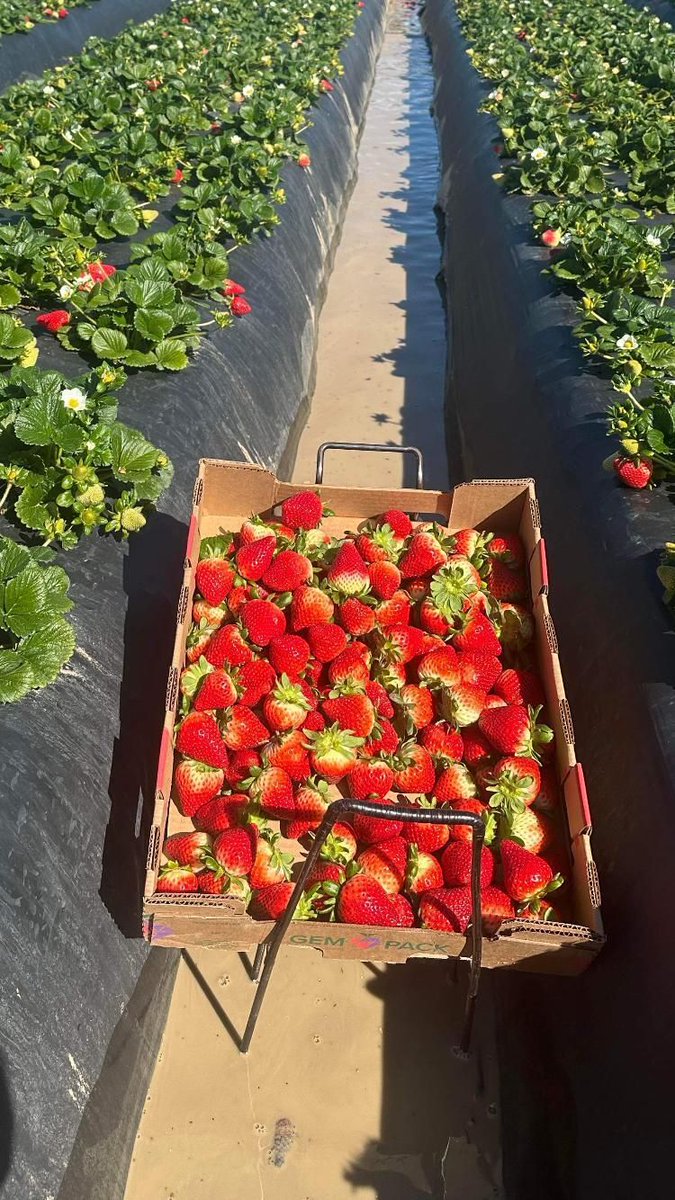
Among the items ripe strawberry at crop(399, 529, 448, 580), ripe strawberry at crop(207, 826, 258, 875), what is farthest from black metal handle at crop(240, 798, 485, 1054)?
ripe strawberry at crop(399, 529, 448, 580)

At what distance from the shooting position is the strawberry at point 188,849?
81.7 inches

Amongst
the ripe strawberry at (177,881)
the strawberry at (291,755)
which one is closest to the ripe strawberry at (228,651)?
the strawberry at (291,755)

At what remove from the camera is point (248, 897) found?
2.02 metres

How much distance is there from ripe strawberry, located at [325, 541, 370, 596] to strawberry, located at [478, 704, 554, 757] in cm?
62

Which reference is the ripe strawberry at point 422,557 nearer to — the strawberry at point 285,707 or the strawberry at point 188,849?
the strawberry at point 285,707

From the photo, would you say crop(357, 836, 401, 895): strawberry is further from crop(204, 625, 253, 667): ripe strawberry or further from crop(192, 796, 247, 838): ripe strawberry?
crop(204, 625, 253, 667): ripe strawberry

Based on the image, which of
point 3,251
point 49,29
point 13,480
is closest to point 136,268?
point 3,251

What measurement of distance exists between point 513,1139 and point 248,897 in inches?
48.8

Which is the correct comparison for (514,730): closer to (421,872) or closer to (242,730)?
(421,872)

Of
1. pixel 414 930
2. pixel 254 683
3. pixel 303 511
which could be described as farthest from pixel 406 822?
pixel 303 511

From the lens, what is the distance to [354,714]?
2.26m

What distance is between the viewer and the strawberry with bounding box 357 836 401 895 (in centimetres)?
204

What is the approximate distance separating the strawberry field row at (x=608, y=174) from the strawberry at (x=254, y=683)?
1.70 m

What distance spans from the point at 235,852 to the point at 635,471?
213 centimetres
